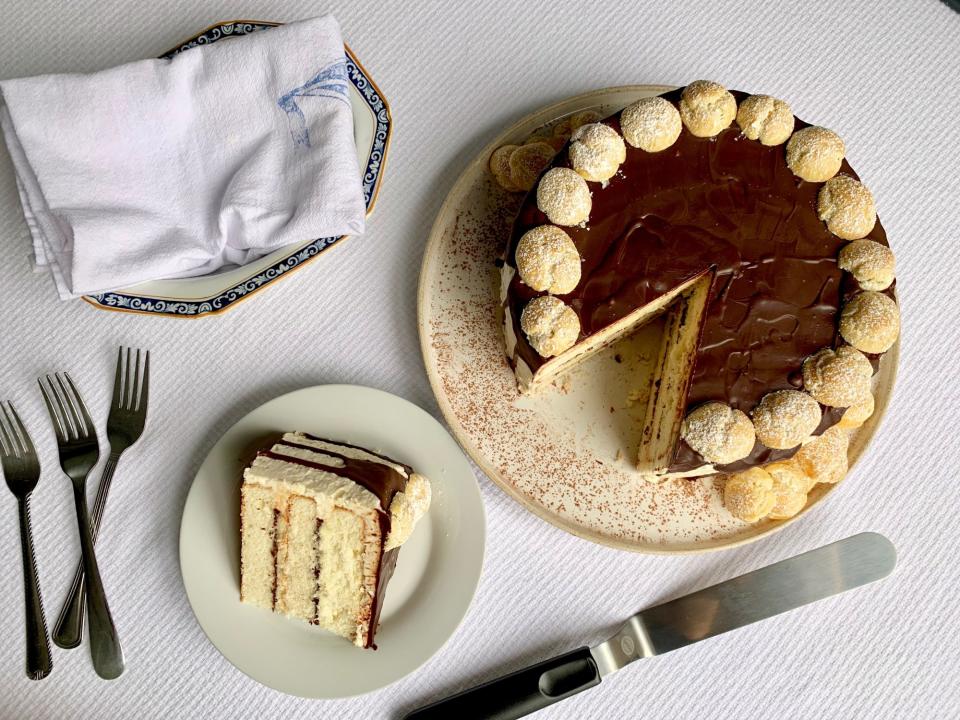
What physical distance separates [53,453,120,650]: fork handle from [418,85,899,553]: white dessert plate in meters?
0.79

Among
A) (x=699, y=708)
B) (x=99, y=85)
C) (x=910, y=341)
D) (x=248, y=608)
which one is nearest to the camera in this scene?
(x=99, y=85)

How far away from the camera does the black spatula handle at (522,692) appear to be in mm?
1657

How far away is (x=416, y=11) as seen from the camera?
6.37ft

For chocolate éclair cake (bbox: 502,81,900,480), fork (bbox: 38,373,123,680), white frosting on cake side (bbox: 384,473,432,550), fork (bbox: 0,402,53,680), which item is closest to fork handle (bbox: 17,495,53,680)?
fork (bbox: 0,402,53,680)

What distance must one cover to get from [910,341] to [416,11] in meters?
1.56

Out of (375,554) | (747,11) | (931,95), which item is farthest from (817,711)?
(747,11)

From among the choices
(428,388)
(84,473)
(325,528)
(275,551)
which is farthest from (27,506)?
(428,388)

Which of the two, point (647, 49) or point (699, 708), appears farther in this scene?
point (647, 49)

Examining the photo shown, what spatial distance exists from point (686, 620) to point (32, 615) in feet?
4.90

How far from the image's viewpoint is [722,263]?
1.64 meters

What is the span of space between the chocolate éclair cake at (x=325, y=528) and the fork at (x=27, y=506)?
1.51 ft

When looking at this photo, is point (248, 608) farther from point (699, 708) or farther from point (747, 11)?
point (747, 11)

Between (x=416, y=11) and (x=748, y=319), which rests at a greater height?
(x=416, y=11)

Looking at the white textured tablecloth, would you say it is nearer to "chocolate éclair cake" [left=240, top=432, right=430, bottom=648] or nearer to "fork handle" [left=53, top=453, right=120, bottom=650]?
"fork handle" [left=53, top=453, right=120, bottom=650]
